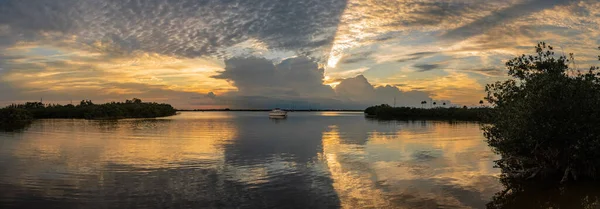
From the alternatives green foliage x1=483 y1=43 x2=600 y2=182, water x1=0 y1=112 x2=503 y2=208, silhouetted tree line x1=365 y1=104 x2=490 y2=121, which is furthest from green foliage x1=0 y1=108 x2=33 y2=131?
silhouetted tree line x1=365 y1=104 x2=490 y2=121

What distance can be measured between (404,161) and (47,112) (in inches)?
6651

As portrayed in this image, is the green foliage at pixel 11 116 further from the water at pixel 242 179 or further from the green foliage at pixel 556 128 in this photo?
the green foliage at pixel 556 128

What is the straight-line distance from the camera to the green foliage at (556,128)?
23547 millimetres

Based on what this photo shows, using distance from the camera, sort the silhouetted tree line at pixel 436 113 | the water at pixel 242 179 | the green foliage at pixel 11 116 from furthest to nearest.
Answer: the silhouetted tree line at pixel 436 113, the green foliage at pixel 11 116, the water at pixel 242 179

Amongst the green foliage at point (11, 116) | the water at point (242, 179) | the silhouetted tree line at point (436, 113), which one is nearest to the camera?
the water at point (242, 179)

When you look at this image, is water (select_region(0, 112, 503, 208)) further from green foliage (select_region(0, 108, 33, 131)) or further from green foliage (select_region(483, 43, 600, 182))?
green foliage (select_region(0, 108, 33, 131))

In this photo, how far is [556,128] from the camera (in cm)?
2373

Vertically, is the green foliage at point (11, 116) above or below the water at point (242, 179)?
above

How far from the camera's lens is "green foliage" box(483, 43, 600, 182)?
2355 centimetres

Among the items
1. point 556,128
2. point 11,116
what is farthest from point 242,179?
point 11,116

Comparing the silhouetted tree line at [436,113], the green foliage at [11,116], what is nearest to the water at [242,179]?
the green foliage at [11,116]

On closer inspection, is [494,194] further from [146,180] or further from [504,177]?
[146,180]

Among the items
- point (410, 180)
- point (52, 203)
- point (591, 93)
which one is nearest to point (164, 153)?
point (52, 203)

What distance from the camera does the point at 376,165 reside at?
31.8 m
